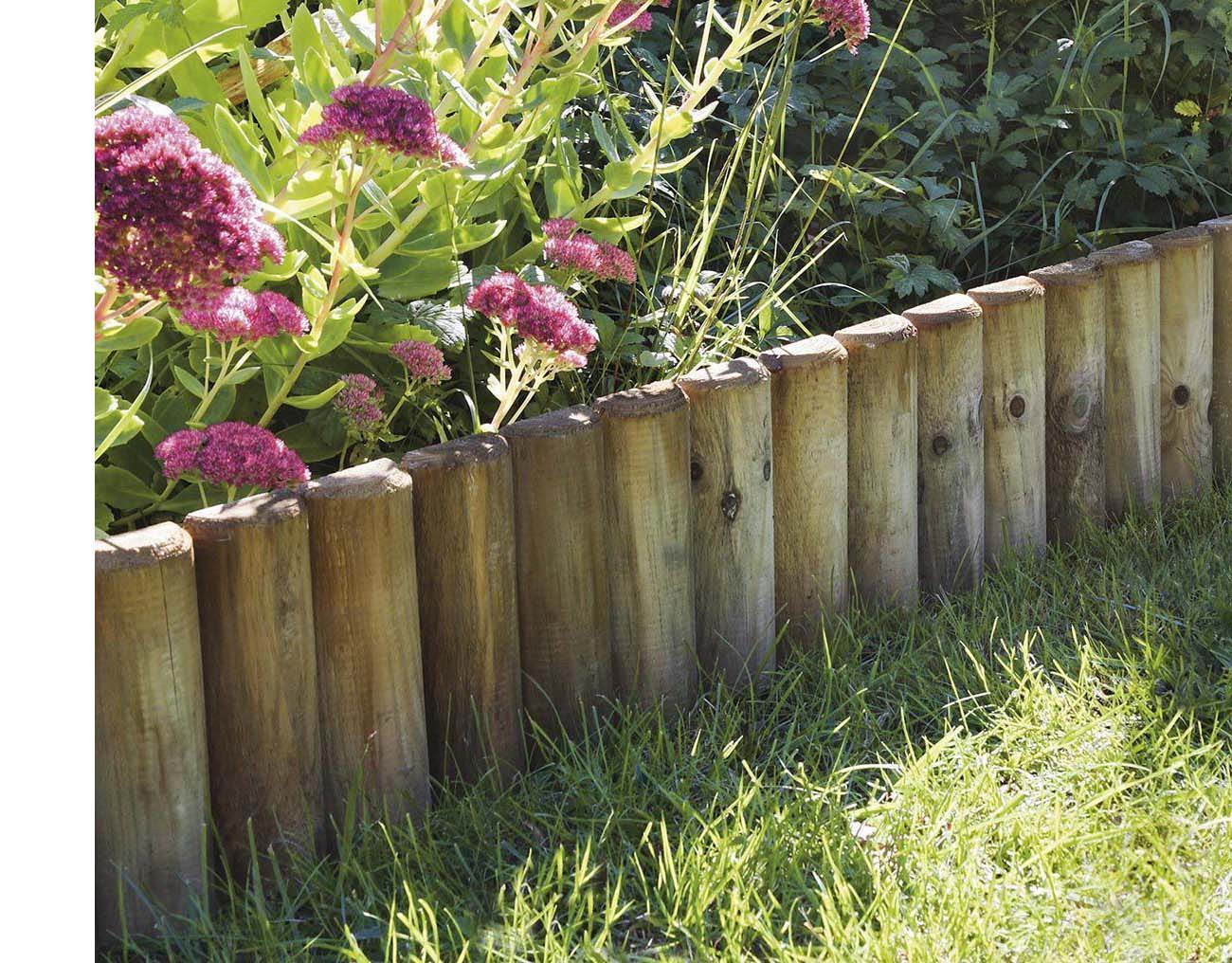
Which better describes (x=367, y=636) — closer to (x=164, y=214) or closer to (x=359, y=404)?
(x=359, y=404)

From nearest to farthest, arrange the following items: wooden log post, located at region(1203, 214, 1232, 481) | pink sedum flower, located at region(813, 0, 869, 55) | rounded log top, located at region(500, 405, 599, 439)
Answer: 1. rounded log top, located at region(500, 405, 599, 439)
2. pink sedum flower, located at region(813, 0, 869, 55)
3. wooden log post, located at region(1203, 214, 1232, 481)

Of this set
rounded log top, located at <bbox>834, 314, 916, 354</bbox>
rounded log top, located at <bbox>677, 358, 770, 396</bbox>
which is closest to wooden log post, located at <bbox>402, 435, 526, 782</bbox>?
rounded log top, located at <bbox>677, 358, 770, 396</bbox>

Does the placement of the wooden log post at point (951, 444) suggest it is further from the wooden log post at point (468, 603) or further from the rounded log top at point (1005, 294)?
the wooden log post at point (468, 603)

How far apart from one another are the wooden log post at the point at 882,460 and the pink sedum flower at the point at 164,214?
4.60 ft

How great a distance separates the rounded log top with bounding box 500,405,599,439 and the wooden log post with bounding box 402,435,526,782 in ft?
0.19

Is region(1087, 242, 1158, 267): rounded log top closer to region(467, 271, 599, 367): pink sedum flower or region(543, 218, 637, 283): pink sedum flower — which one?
region(543, 218, 637, 283): pink sedum flower

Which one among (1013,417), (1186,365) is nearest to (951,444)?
(1013,417)

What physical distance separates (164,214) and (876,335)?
4.95 feet

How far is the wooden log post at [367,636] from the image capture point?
1.97 metres

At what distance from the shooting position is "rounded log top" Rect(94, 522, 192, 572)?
5.69 ft

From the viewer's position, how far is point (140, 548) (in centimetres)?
175

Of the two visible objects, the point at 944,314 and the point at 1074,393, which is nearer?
the point at 944,314
